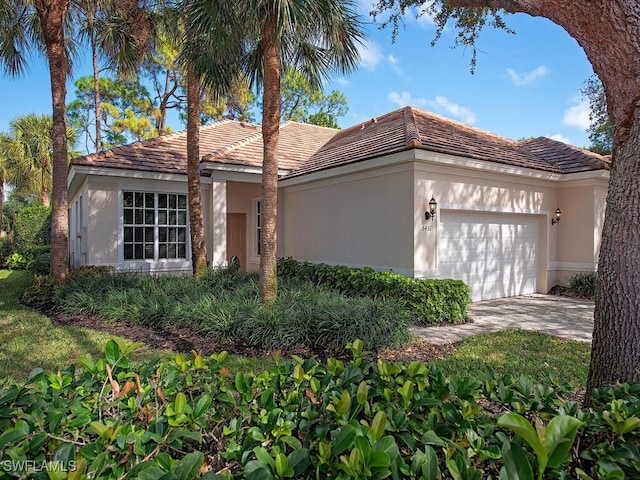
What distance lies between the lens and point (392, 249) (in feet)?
31.7

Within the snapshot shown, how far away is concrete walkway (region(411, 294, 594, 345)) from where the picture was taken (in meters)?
7.19

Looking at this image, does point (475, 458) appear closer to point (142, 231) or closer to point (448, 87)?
point (448, 87)

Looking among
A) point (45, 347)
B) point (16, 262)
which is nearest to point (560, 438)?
point (45, 347)

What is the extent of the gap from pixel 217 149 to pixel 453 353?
11405mm

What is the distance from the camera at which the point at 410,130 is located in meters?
10.2

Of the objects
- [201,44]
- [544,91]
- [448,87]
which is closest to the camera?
[201,44]

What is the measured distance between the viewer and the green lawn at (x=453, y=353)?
509cm

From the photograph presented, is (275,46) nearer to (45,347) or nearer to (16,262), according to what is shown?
(45,347)

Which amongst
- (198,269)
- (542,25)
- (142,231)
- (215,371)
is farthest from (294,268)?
(215,371)

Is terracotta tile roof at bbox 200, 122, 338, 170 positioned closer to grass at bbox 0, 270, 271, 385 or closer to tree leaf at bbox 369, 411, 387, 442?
grass at bbox 0, 270, 271, 385

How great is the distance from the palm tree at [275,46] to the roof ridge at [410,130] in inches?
84.8

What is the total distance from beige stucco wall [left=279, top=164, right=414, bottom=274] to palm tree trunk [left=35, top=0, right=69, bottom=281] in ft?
22.1

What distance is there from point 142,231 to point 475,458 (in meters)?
12.4

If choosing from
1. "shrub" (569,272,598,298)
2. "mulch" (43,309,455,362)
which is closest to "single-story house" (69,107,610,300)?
"shrub" (569,272,598,298)
